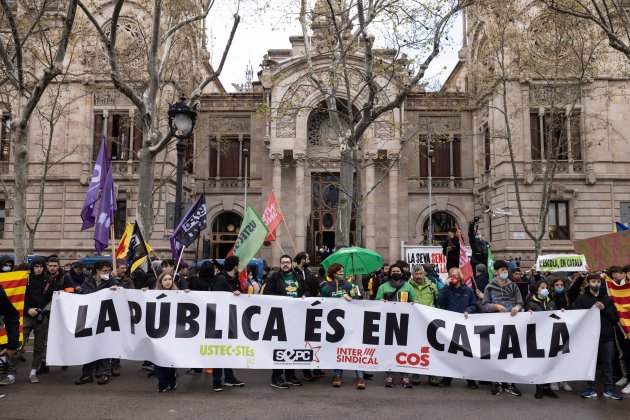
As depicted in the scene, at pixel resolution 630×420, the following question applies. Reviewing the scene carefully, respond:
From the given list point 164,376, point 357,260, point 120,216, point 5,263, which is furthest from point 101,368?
point 120,216

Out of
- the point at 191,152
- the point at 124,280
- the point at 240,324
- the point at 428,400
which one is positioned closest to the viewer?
the point at 428,400

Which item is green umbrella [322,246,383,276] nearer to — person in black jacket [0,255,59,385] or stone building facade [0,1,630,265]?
person in black jacket [0,255,59,385]

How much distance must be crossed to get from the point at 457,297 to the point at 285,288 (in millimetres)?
2943

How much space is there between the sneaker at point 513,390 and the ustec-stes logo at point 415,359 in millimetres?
1345

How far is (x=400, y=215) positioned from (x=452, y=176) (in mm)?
4503

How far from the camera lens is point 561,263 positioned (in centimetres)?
1634

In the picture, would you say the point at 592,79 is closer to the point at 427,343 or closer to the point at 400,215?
the point at 400,215

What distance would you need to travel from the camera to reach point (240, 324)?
316 inches

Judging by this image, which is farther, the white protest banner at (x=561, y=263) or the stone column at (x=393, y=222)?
the stone column at (x=393, y=222)

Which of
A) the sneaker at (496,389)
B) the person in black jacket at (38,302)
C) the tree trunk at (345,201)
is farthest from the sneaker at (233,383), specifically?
the tree trunk at (345,201)

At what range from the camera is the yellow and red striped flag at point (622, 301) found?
8.12 meters

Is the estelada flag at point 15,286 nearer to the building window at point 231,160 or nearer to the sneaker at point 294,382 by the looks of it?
the sneaker at point 294,382

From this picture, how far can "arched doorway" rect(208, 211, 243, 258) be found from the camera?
34094 millimetres

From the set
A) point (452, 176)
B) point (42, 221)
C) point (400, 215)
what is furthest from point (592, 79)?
point (42, 221)
